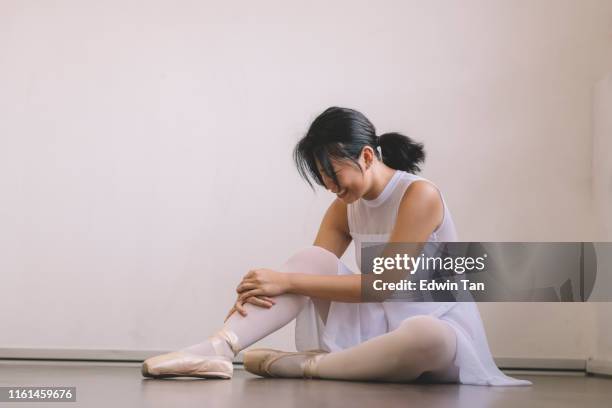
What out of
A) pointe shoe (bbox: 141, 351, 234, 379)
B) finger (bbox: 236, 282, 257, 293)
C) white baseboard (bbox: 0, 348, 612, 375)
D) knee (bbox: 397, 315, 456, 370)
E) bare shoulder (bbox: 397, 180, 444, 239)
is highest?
bare shoulder (bbox: 397, 180, 444, 239)

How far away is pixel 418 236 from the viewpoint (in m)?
1.89

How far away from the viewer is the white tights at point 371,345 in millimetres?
1711

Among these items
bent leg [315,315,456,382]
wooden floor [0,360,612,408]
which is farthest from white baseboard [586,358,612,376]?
bent leg [315,315,456,382]

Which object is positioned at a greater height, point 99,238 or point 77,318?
point 99,238

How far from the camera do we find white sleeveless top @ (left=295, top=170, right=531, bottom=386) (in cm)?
182

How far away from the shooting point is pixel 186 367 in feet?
5.68

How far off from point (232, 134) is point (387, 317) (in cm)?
142

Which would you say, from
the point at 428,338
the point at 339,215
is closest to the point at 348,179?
the point at 339,215

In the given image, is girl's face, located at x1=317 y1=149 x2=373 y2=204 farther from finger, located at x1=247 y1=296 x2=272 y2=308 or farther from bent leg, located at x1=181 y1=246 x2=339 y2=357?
finger, located at x1=247 y1=296 x2=272 y2=308

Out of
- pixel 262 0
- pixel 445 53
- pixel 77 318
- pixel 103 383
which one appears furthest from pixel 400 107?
pixel 103 383

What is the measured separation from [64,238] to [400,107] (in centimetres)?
129

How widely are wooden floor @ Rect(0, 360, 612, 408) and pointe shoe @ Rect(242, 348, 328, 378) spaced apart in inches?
2.4

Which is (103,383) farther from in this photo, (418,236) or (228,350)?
(418,236)

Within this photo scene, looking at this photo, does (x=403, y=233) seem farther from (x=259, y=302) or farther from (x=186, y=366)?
(x=186, y=366)
